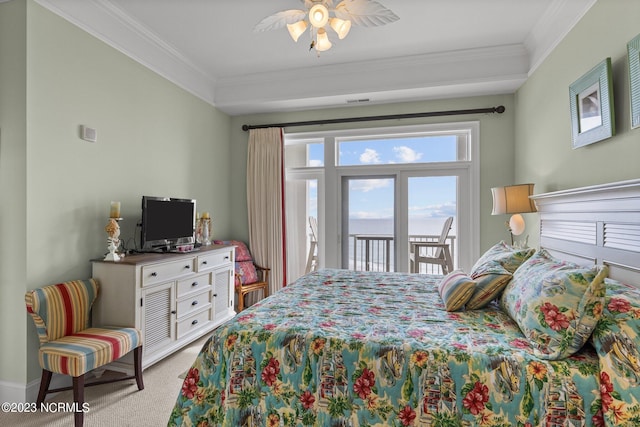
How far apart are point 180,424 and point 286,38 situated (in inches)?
126

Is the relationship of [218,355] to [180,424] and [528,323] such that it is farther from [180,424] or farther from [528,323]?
[528,323]

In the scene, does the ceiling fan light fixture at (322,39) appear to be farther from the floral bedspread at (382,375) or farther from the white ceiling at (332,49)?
the floral bedspread at (382,375)

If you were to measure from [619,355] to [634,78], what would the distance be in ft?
4.86

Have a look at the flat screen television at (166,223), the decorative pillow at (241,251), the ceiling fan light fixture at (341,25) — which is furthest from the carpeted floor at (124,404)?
the ceiling fan light fixture at (341,25)

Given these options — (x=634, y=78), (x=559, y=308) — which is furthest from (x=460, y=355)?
(x=634, y=78)

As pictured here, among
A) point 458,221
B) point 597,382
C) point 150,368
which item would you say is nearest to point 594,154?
point 597,382

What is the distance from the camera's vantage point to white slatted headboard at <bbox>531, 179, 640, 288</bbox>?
65.2 inches

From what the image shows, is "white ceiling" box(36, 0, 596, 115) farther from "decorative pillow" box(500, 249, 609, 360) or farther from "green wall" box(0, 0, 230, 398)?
"decorative pillow" box(500, 249, 609, 360)

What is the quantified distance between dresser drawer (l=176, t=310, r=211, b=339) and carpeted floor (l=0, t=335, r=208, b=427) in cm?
35

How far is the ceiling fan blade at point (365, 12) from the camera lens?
2.09 meters

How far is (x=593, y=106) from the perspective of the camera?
7.11ft

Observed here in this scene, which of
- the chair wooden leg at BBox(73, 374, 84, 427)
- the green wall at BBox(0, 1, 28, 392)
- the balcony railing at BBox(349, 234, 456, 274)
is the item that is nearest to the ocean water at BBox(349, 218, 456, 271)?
the balcony railing at BBox(349, 234, 456, 274)

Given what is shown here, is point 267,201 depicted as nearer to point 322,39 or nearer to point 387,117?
point 387,117

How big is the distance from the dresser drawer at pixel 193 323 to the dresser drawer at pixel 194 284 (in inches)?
10.0
